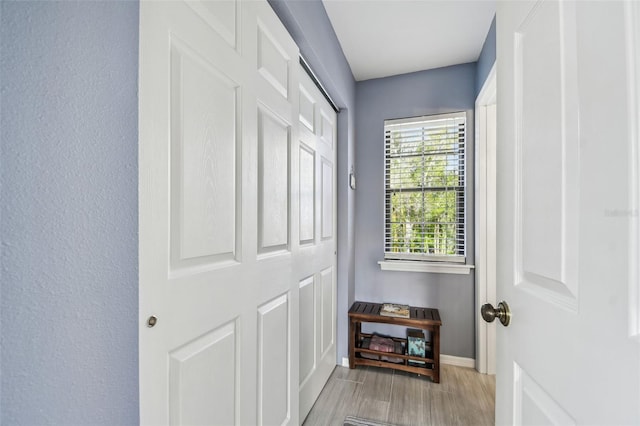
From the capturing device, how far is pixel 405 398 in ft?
6.26

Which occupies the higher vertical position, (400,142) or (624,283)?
(400,142)

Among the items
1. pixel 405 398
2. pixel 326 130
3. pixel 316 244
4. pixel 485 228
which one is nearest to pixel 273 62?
pixel 326 130

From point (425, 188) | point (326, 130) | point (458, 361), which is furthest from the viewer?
point (425, 188)

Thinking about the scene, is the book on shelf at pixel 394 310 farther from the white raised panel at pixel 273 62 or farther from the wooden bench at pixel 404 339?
the white raised panel at pixel 273 62

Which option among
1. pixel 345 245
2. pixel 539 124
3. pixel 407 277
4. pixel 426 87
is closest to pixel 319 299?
pixel 345 245

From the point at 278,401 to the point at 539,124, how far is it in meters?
1.33

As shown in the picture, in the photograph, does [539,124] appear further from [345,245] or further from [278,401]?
[345,245]

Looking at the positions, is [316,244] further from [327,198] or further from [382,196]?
[382,196]

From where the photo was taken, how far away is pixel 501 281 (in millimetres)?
832

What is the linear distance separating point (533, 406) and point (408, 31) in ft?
7.04

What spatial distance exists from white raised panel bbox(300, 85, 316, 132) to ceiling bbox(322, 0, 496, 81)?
23.0 inches

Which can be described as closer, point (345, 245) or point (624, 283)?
point (624, 283)

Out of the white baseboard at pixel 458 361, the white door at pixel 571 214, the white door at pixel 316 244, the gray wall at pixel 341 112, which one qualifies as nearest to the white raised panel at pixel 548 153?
the white door at pixel 571 214

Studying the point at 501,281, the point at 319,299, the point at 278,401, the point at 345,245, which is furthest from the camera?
the point at 345,245
